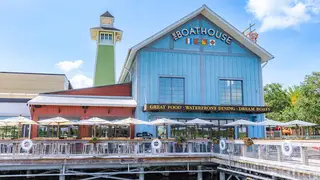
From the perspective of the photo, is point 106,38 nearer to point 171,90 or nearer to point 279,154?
point 171,90

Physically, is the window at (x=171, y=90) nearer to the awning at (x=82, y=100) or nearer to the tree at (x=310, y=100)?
the awning at (x=82, y=100)

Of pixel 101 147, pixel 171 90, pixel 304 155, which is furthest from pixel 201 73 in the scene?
pixel 304 155

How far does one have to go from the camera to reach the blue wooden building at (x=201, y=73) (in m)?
21.2

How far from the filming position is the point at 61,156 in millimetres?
15531

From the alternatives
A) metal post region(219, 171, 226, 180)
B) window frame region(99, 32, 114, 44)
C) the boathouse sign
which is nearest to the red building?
the boathouse sign

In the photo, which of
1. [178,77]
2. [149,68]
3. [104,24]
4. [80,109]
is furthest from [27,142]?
[104,24]

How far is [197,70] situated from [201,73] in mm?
354

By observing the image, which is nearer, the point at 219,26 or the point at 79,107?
the point at 79,107

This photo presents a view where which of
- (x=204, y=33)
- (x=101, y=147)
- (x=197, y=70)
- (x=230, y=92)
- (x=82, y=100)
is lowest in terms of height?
(x=101, y=147)

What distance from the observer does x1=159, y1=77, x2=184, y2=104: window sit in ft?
70.4

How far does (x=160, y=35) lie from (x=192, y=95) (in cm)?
470

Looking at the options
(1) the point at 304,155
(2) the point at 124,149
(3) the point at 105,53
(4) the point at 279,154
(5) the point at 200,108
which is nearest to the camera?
(1) the point at 304,155

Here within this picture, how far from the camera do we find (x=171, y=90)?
21672mm

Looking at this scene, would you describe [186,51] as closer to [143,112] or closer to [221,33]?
[221,33]
